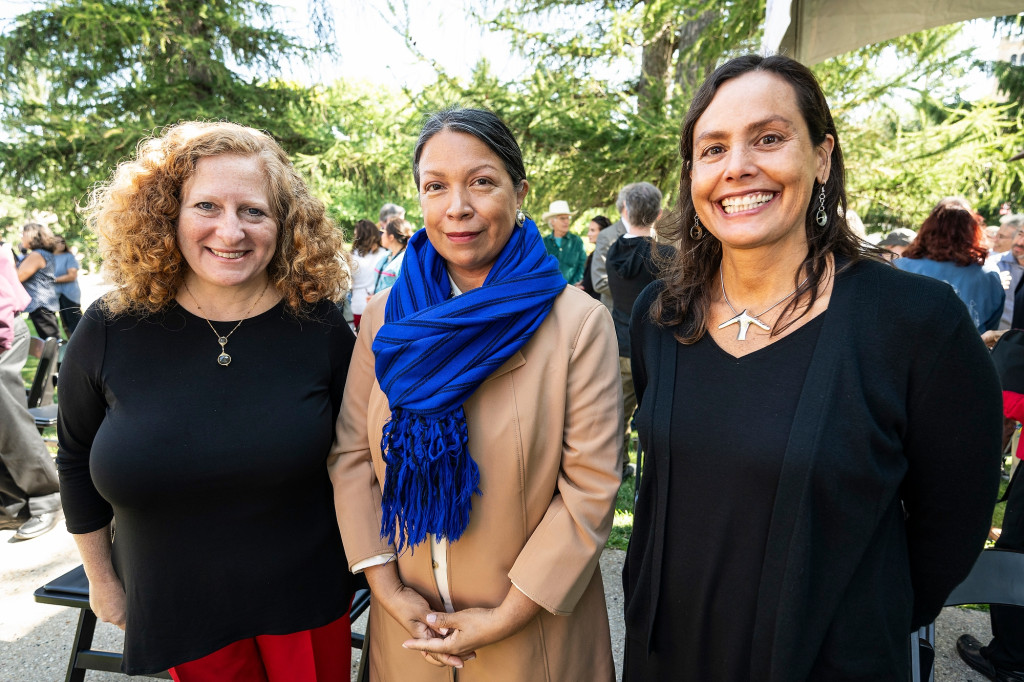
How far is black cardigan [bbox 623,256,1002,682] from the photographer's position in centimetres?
125

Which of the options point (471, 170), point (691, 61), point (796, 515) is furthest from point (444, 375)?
point (691, 61)

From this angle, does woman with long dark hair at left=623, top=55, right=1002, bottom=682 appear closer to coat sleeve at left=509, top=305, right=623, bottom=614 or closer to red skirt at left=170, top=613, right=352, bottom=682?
coat sleeve at left=509, top=305, right=623, bottom=614

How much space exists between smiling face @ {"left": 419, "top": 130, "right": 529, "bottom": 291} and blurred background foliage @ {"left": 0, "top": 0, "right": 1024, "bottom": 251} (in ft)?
10.5

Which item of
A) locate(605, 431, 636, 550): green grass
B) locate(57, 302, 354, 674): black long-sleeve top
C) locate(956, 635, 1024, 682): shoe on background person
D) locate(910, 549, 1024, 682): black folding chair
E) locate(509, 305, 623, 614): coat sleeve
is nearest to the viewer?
locate(509, 305, 623, 614): coat sleeve

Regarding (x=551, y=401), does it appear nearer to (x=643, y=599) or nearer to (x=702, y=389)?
(x=702, y=389)

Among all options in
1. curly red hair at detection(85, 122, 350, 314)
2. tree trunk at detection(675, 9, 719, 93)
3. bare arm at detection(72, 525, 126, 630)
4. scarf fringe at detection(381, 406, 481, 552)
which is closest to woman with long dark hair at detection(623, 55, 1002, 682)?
scarf fringe at detection(381, 406, 481, 552)

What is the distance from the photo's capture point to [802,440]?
125 centimetres

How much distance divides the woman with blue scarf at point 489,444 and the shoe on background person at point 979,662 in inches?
85.3

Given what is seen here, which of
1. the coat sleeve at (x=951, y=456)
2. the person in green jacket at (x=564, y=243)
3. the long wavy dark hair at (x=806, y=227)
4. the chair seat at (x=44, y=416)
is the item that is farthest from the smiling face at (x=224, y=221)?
the person in green jacket at (x=564, y=243)

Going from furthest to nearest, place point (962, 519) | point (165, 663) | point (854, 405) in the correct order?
point (165, 663) → point (962, 519) → point (854, 405)

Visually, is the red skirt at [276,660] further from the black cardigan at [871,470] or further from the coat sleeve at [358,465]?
the black cardigan at [871,470]

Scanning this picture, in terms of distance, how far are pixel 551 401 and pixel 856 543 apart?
2.38 feet

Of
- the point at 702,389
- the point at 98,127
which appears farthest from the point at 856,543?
the point at 98,127

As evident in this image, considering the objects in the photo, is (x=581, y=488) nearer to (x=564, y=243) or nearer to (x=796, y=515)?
(x=796, y=515)
